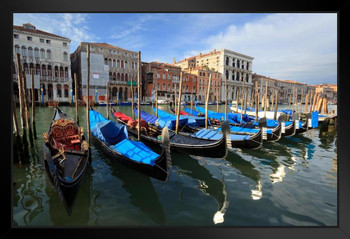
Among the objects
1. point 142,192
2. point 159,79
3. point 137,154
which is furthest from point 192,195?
point 159,79

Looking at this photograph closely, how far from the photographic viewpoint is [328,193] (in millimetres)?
3586

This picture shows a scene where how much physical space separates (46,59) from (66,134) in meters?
23.1

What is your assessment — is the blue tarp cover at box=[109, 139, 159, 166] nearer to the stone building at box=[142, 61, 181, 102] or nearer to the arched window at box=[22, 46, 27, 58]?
the arched window at box=[22, 46, 27, 58]

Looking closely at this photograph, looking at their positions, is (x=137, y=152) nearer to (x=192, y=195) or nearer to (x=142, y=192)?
(x=142, y=192)

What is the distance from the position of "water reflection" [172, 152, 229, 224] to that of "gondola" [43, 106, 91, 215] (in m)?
2.09

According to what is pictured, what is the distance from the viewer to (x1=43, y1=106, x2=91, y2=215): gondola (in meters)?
2.42

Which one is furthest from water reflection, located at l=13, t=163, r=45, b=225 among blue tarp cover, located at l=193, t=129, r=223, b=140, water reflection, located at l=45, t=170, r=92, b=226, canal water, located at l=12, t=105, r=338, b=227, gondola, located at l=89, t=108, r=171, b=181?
blue tarp cover, located at l=193, t=129, r=223, b=140

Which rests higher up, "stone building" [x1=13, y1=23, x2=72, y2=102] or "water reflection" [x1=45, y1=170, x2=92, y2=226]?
"stone building" [x1=13, y1=23, x2=72, y2=102]

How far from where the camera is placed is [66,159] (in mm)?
3465

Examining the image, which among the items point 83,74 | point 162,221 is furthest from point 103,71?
point 162,221

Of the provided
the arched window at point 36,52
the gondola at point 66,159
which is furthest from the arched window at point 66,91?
the gondola at point 66,159
